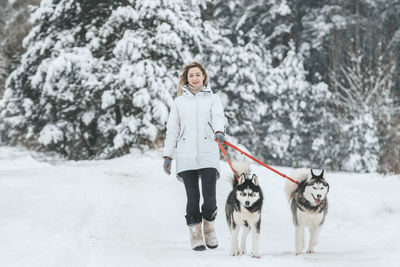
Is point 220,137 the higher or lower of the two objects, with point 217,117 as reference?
lower

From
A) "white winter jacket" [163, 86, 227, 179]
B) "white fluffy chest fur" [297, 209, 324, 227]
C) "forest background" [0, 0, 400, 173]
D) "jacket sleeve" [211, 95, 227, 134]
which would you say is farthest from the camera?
"forest background" [0, 0, 400, 173]

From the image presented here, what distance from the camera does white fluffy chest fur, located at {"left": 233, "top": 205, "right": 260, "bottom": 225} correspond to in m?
4.56

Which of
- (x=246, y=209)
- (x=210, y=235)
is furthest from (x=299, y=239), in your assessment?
(x=210, y=235)

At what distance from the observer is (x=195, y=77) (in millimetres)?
5156

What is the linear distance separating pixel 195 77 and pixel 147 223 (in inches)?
104

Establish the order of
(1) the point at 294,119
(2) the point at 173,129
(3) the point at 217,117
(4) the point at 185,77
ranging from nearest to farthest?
1. (3) the point at 217,117
2. (2) the point at 173,129
3. (4) the point at 185,77
4. (1) the point at 294,119

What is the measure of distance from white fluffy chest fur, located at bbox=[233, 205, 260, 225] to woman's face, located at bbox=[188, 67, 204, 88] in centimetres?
155

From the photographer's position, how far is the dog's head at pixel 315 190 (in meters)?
4.61

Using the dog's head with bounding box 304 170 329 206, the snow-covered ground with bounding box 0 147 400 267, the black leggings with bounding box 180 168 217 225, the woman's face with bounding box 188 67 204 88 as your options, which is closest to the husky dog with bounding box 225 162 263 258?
the snow-covered ground with bounding box 0 147 400 267

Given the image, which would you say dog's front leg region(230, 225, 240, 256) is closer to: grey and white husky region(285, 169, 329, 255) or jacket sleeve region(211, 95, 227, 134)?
grey and white husky region(285, 169, 329, 255)

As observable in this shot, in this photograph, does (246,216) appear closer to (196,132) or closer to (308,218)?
(308,218)

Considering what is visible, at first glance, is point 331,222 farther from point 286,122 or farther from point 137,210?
point 286,122

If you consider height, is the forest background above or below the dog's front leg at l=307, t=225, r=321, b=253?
above

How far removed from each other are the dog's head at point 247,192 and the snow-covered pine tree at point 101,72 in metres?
9.17
